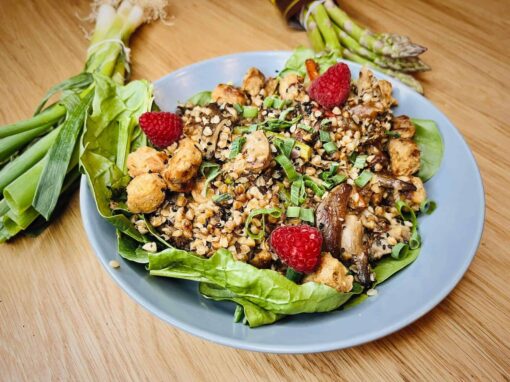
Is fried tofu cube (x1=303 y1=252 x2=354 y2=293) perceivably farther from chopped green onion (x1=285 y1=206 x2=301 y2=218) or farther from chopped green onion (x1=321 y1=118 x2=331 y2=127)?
chopped green onion (x1=321 y1=118 x2=331 y2=127)

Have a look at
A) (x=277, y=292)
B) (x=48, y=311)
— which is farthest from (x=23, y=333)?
(x=277, y=292)

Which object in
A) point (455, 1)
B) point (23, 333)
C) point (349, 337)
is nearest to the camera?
point (349, 337)

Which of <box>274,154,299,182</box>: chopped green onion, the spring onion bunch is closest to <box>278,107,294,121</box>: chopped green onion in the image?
<box>274,154,299,182</box>: chopped green onion

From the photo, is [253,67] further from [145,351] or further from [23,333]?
[23,333]

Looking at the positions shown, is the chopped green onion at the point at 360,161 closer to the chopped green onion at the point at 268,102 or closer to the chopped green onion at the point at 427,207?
the chopped green onion at the point at 427,207

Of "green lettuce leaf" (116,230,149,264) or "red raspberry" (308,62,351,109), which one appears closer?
"green lettuce leaf" (116,230,149,264)

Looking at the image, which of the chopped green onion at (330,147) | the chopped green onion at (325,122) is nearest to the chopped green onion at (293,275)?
the chopped green onion at (330,147)

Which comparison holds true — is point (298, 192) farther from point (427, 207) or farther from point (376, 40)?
point (376, 40)
